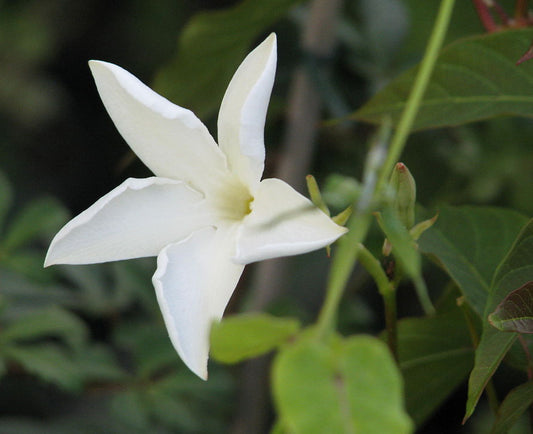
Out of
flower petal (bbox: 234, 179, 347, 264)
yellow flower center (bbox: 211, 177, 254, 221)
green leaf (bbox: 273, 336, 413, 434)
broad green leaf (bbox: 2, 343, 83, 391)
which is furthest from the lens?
broad green leaf (bbox: 2, 343, 83, 391)

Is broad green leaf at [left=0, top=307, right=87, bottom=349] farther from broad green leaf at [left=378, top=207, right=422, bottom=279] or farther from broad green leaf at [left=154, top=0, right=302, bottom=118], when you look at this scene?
broad green leaf at [left=378, top=207, right=422, bottom=279]

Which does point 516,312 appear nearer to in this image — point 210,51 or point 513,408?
point 513,408

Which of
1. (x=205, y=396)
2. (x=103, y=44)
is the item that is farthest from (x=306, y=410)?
(x=103, y=44)

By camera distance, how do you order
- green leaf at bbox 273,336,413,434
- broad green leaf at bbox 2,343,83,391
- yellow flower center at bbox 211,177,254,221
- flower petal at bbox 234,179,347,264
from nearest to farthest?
green leaf at bbox 273,336,413,434 → flower petal at bbox 234,179,347,264 → yellow flower center at bbox 211,177,254,221 → broad green leaf at bbox 2,343,83,391

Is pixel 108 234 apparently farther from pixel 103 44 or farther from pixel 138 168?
pixel 103 44

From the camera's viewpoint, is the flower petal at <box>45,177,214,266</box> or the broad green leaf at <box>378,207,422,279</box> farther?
the flower petal at <box>45,177,214,266</box>

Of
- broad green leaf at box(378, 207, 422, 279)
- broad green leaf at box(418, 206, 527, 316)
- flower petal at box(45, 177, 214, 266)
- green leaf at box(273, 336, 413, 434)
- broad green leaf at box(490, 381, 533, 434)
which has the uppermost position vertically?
broad green leaf at box(378, 207, 422, 279)

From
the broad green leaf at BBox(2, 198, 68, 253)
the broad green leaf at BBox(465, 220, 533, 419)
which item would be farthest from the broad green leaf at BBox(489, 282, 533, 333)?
the broad green leaf at BBox(2, 198, 68, 253)
